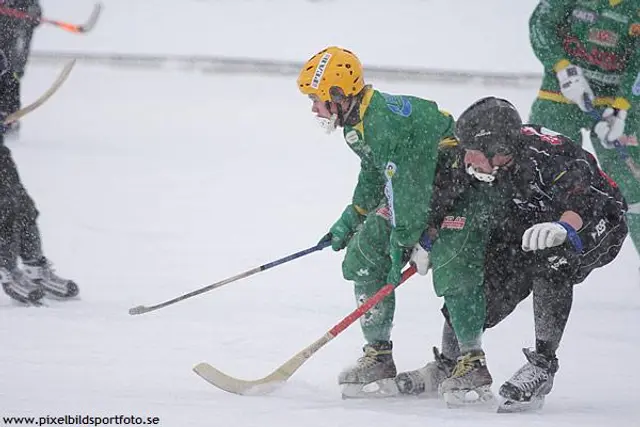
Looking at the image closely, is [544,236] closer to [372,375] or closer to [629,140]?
[372,375]

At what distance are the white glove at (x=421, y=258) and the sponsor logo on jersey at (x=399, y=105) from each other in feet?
1.64

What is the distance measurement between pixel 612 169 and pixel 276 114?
Answer: 6.61 m

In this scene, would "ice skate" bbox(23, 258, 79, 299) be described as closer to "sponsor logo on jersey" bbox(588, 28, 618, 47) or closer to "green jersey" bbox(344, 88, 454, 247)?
"green jersey" bbox(344, 88, 454, 247)

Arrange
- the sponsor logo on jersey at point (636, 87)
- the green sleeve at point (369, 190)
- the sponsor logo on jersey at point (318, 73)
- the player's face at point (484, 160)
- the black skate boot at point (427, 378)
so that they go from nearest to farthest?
the player's face at point (484, 160) → the sponsor logo on jersey at point (318, 73) → the black skate boot at point (427, 378) → the green sleeve at point (369, 190) → the sponsor logo on jersey at point (636, 87)

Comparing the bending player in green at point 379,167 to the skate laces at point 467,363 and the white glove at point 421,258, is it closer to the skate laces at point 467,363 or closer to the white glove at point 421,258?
the white glove at point 421,258

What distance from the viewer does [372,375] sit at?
436 cm

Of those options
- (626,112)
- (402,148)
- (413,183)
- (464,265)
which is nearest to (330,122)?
(402,148)

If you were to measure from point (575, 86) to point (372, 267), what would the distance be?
2183mm

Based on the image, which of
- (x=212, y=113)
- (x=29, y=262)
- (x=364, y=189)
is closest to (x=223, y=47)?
(x=212, y=113)

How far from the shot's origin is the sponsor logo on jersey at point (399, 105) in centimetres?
417

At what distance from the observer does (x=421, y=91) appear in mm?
13109

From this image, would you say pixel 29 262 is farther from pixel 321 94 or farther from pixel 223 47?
pixel 223 47

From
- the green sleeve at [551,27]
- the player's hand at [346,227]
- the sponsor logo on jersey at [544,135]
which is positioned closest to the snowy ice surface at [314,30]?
the green sleeve at [551,27]

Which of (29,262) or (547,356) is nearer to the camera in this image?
(547,356)
